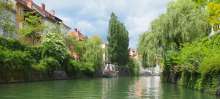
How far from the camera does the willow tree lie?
158 ft

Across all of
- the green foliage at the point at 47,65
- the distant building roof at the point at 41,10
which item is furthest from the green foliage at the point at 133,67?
the green foliage at the point at 47,65

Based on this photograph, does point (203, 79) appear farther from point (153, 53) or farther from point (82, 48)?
point (82, 48)

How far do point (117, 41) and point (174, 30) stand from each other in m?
69.1

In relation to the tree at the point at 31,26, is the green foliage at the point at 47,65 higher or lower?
lower

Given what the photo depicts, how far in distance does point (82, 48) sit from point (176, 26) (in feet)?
184

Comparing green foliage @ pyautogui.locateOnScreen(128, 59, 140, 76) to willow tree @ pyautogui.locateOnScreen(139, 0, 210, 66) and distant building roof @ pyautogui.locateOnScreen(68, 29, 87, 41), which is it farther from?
willow tree @ pyautogui.locateOnScreen(139, 0, 210, 66)

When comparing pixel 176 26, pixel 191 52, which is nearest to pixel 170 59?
pixel 176 26

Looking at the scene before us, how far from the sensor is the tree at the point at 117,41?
120 meters

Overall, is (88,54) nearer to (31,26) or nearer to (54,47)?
(54,47)

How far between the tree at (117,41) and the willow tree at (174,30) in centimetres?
6237

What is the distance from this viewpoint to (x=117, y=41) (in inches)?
4729

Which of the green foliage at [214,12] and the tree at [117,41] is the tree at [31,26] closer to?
the tree at [117,41]

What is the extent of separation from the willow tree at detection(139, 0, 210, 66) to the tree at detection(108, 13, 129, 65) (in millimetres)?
62374

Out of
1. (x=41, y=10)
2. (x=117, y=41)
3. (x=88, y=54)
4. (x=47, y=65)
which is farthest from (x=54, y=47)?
(x=117, y=41)
